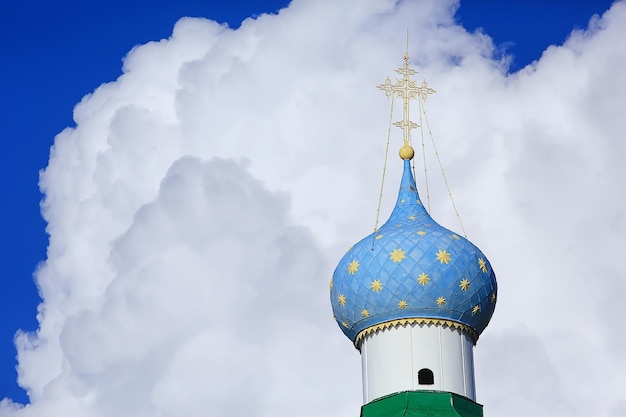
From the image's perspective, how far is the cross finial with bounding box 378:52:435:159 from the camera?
3625cm

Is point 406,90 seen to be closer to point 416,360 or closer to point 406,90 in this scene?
point 406,90

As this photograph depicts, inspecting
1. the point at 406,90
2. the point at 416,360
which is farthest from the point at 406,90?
the point at 416,360

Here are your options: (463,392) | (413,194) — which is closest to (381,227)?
(413,194)

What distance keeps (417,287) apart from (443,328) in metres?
0.91

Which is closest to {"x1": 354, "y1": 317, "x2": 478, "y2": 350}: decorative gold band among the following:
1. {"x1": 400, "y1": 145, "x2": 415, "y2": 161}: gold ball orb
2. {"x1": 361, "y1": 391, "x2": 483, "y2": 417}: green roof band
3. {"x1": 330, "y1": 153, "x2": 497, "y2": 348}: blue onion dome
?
{"x1": 330, "y1": 153, "x2": 497, "y2": 348}: blue onion dome

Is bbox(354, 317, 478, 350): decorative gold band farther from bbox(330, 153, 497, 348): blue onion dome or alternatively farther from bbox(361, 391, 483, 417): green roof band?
bbox(361, 391, 483, 417): green roof band

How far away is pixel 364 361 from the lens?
33906 mm

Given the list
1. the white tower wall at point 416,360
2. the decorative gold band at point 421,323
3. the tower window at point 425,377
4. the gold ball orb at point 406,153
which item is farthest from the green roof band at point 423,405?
the gold ball orb at point 406,153

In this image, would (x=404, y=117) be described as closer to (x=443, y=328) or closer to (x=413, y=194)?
(x=413, y=194)

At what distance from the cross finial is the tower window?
5.34 meters

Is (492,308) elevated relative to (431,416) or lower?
elevated

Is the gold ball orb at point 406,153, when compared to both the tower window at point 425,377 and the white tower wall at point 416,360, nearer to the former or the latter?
the white tower wall at point 416,360

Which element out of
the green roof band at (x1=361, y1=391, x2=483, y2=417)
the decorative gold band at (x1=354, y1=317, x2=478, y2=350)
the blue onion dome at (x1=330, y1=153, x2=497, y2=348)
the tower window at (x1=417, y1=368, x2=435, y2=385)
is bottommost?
the green roof band at (x1=361, y1=391, x2=483, y2=417)

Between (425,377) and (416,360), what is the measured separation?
0.36 metres
